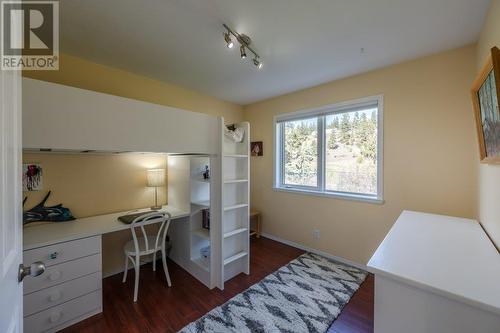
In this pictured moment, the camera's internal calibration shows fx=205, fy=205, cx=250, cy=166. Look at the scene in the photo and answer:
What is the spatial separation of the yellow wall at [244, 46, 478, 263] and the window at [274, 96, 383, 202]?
4.9 inches

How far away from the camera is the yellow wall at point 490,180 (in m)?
1.32

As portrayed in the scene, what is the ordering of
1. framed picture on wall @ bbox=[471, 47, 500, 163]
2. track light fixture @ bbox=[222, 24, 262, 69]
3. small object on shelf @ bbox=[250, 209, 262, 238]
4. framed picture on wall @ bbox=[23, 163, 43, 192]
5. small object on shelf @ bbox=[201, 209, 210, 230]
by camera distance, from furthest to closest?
small object on shelf @ bbox=[250, 209, 262, 238] < small object on shelf @ bbox=[201, 209, 210, 230] < framed picture on wall @ bbox=[23, 163, 43, 192] < track light fixture @ bbox=[222, 24, 262, 69] < framed picture on wall @ bbox=[471, 47, 500, 163]

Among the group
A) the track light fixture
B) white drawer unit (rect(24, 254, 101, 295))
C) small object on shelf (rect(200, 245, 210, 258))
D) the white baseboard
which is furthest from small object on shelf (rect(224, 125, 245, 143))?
the white baseboard

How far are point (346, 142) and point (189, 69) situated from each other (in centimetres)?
230

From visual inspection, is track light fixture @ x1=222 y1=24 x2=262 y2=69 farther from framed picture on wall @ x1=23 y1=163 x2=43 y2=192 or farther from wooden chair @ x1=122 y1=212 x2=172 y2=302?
framed picture on wall @ x1=23 y1=163 x2=43 y2=192

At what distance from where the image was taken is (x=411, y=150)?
7.52 ft

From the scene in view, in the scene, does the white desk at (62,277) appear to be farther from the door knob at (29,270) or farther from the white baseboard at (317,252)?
the white baseboard at (317,252)

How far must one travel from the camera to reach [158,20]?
1671mm

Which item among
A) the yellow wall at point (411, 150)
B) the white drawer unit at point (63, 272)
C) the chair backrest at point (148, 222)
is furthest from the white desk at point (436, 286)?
the white drawer unit at point (63, 272)

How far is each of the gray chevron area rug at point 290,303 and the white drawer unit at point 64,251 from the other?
1.10 m

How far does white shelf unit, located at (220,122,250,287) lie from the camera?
2438mm

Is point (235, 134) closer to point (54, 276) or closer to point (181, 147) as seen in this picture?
point (181, 147)

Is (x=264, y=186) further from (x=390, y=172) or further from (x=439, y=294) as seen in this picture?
(x=439, y=294)

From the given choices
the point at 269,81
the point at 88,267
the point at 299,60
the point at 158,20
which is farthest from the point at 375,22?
the point at 88,267
